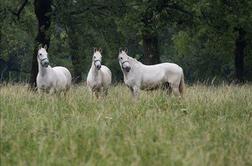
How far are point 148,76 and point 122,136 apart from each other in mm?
8097

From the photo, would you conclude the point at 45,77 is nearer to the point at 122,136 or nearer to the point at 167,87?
the point at 167,87

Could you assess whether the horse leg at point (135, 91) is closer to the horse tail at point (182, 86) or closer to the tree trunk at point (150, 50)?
the horse tail at point (182, 86)

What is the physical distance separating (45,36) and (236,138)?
14300 millimetres

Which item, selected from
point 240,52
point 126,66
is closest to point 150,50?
point 126,66

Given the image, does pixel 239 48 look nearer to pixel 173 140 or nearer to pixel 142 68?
pixel 142 68

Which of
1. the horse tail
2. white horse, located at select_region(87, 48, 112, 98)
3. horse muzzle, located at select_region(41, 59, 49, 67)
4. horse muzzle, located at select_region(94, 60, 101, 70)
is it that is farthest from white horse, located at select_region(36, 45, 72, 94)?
the horse tail

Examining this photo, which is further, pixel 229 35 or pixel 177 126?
pixel 229 35

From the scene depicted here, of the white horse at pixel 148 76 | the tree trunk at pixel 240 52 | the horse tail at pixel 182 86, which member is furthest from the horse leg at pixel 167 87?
the tree trunk at pixel 240 52

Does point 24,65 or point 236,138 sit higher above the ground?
point 236,138

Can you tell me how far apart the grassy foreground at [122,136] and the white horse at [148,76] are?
15.1 ft

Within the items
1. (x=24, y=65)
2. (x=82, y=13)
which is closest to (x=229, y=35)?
(x=82, y=13)

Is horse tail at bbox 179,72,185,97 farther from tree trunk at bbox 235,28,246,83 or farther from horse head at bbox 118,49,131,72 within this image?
tree trunk at bbox 235,28,246,83

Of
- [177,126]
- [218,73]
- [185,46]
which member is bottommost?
[218,73]

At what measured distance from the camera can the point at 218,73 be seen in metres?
54.0
